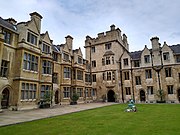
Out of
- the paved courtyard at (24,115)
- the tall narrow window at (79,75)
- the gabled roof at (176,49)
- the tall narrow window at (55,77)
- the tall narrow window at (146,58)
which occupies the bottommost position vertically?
the paved courtyard at (24,115)

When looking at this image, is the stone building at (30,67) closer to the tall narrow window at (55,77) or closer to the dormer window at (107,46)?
the tall narrow window at (55,77)

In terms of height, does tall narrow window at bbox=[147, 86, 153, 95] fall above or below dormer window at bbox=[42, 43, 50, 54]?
below

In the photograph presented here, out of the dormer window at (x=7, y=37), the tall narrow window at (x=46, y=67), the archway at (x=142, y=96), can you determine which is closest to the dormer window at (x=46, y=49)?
the tall narrow window at (x=46, y=67)

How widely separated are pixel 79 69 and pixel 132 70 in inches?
491

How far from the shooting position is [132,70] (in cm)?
3606

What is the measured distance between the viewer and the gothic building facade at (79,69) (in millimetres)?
19594

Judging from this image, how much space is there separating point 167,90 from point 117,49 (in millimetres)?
14437

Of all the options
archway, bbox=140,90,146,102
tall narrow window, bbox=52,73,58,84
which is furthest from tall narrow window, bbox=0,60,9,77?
archway, bbox=140,90,146,102

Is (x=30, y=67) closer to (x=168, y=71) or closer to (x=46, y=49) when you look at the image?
(x=46, y=49)

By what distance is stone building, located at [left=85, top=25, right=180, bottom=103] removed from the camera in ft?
105

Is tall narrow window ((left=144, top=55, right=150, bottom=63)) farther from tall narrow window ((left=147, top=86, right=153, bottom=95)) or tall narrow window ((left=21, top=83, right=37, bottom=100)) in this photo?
tall narrow window ((left=21, top=83, right=37, bottom=100))

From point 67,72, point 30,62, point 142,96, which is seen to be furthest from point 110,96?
point 30,62

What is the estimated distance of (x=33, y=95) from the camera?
2159 cm

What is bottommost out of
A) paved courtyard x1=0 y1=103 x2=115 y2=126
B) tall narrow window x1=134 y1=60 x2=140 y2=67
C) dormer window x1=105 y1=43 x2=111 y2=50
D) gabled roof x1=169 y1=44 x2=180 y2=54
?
paved courtyard x1=0 y1=103 x2=115 y2=126
